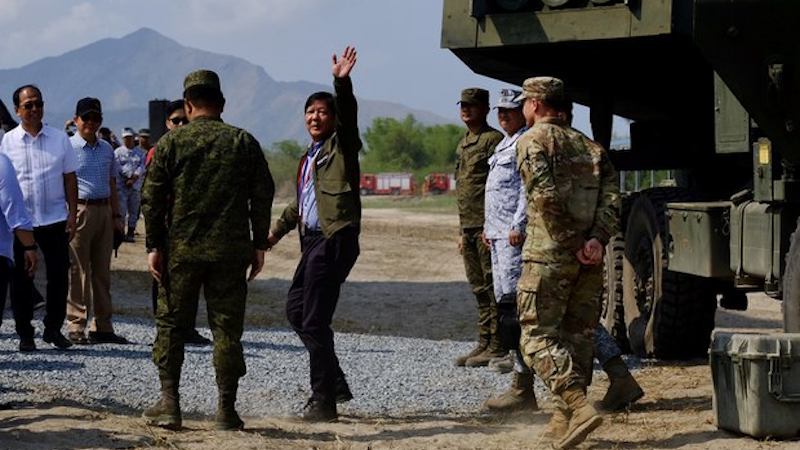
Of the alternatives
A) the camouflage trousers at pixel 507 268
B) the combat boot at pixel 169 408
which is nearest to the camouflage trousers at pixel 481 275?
the camouflage trousers at pixel 507 268

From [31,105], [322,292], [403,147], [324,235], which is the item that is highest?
[403,147]

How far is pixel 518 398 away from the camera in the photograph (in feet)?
27.7

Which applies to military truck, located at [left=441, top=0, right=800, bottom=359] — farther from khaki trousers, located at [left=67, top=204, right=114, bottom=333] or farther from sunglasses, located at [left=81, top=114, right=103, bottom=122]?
khaki trousers, located at [left=67, top=204, right=114, bottom=333]

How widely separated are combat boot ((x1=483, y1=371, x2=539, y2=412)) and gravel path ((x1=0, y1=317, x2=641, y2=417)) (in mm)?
265

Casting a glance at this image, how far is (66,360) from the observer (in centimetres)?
1009

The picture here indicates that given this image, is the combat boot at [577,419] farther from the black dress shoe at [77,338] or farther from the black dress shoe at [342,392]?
the black dress shoe at [77,338]

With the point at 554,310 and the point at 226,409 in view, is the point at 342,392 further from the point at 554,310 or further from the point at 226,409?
the point at 554,310

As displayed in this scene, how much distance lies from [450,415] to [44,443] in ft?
8.57

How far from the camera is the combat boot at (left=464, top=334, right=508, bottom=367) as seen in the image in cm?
1064

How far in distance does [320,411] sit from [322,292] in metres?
0.68

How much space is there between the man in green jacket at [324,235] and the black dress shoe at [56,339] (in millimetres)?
3237

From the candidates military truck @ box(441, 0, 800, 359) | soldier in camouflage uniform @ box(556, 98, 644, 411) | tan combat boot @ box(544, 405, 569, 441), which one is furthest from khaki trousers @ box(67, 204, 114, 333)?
tan combat boot @ box(544, 405, 569, 441)

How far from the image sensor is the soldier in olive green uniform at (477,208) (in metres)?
10.5

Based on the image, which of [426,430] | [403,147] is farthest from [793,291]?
[403,147]
